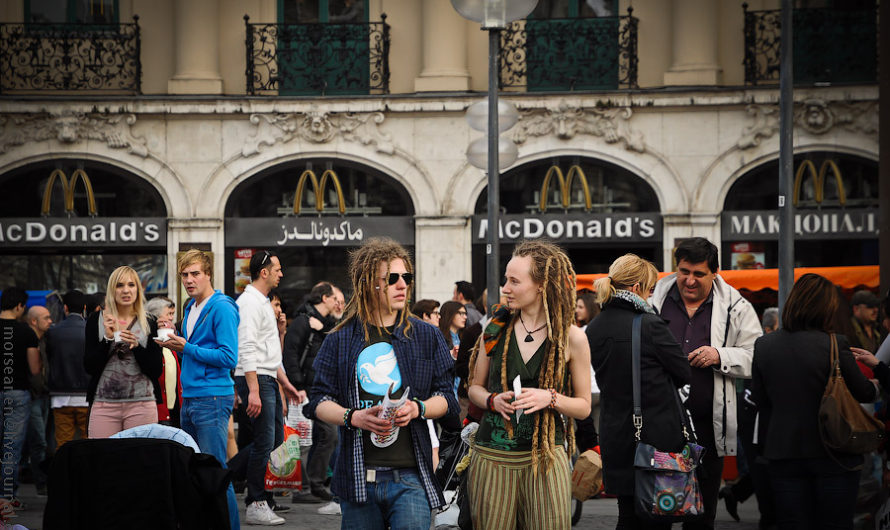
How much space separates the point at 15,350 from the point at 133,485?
19.7 ft

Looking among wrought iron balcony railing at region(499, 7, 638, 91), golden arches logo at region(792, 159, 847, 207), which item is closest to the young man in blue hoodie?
wrought iron balcony railing at region(499, 7, 638, 91)

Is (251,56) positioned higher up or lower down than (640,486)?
higher up

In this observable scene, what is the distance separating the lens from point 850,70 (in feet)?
62.0

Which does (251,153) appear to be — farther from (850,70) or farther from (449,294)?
(850,70)

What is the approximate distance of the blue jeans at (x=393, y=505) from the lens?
4730 mm

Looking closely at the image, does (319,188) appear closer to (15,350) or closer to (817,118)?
(817,118)

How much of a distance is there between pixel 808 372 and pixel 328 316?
575cm

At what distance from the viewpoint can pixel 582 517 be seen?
30.4 feet

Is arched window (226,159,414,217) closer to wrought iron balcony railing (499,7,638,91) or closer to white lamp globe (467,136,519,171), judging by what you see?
wrought iron balcony railing (499,7,638,91)

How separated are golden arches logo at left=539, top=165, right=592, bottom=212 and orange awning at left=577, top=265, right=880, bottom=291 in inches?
232

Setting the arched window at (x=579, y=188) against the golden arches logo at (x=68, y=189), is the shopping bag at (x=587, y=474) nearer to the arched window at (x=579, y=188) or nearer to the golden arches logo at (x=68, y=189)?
the arched window at (x=579, y=188)

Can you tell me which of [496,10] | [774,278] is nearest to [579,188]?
[774,278]

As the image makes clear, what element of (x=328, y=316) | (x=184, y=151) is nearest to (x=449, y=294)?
(x=184, y=151)

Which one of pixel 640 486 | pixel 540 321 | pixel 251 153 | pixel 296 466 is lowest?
pixel 296 466
